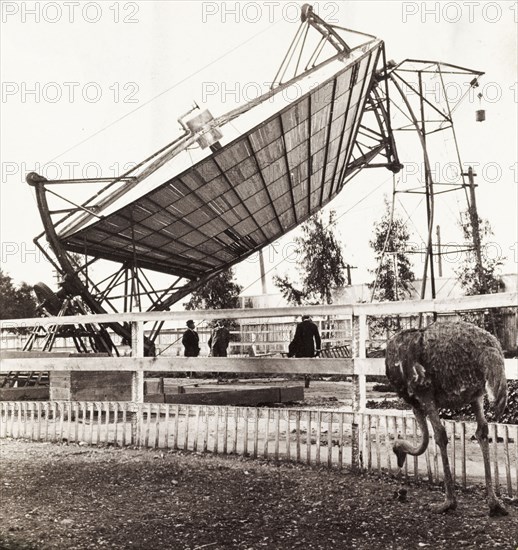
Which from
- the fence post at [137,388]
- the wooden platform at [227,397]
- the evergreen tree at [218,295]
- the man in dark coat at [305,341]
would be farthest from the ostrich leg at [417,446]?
the evergreen tree at [218,295]

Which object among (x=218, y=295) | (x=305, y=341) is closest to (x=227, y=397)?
(x=305, y=341)

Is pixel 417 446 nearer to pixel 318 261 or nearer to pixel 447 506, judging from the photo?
pixel 447 506

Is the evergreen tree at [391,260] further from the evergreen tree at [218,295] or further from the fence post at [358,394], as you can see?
the fence post at [358,394]

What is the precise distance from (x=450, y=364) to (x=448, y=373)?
0.19 ft

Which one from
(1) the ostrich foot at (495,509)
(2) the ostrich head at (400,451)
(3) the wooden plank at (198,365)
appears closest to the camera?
(1) the ostrich foot at (495,509)

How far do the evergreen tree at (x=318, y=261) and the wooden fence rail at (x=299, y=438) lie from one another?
3087 cm

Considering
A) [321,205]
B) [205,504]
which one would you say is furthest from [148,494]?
[321,205]

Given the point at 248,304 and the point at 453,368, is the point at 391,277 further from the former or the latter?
the point at 453,368

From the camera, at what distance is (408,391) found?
4.24 metres

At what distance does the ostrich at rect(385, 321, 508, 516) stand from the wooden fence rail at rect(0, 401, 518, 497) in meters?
0.69

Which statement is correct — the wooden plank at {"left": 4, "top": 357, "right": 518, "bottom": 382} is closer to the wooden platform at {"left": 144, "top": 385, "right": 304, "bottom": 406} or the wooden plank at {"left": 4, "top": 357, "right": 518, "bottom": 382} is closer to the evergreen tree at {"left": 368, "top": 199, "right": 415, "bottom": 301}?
the wooden platform at {"left": 144, "top": 385, "right": 304, "bottom": 406}

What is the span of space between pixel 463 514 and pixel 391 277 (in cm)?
3448

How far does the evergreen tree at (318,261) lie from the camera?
40.2m

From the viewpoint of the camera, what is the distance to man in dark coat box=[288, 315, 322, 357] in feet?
53.2
